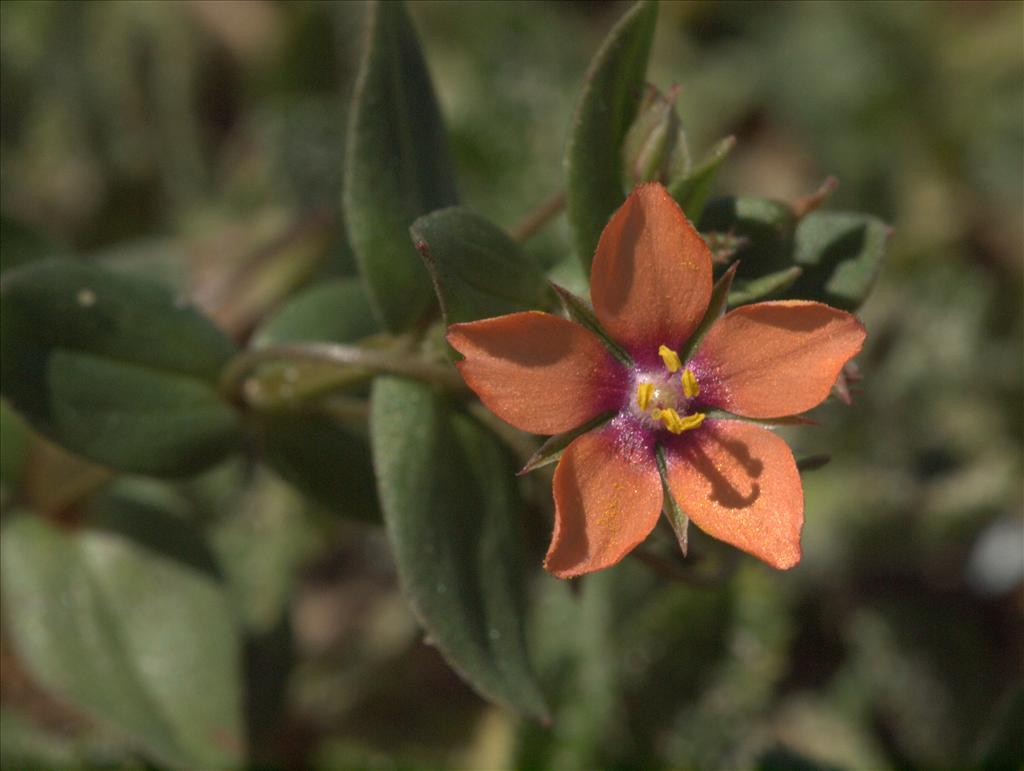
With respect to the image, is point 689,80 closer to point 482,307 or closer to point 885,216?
point 885,216

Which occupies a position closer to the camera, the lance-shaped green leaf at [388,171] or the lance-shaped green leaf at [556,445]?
the lance-shaped green leaf at [556,445]

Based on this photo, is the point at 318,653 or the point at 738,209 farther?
the point at 318,653

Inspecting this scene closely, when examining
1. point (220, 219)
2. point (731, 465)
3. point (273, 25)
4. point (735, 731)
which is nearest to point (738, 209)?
point (731, 465)

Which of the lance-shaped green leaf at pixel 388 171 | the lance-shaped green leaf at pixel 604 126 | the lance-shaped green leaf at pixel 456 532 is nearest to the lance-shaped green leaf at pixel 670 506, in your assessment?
the lance-shaped green leaf at pixel 604 126

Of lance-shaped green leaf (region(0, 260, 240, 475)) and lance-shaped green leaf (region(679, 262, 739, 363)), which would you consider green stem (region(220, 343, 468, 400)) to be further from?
lance-shaped green leaf (region(679, 262, 739, 363))

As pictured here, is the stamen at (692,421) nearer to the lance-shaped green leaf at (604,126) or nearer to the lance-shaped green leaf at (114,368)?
the lance-shaped green leaf at (604,126)

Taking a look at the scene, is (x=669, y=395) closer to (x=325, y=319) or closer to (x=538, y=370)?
(x=538, y=370)

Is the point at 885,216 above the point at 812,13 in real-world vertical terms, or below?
below
